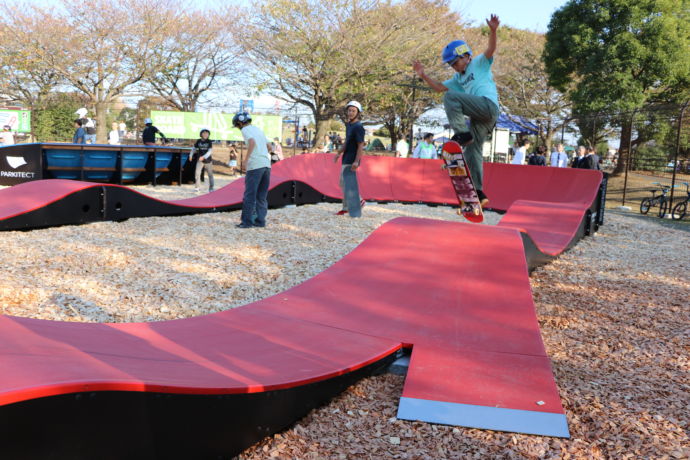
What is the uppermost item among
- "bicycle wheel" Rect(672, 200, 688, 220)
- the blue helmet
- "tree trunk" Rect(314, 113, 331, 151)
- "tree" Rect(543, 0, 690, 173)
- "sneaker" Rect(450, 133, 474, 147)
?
"tree" Rect(543, 0, 690, 173)

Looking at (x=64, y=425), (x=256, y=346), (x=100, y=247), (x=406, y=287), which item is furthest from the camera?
(x=100, y=247)

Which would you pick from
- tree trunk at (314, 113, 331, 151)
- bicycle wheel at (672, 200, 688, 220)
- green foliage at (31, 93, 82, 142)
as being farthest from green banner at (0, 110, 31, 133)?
bicycle wheel at (672, 200, 688, 220)

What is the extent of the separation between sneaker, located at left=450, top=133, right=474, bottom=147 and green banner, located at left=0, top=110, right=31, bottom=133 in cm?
2675

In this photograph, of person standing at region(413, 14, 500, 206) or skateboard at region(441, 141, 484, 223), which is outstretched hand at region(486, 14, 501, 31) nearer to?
person standing at region(413, 14, 500, 206)

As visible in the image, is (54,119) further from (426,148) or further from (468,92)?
(468,92)

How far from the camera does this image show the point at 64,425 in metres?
1.57

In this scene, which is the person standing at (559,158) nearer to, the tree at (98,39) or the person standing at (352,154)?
the person standing at (352,154)

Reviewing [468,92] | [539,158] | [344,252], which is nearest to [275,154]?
[539,158]

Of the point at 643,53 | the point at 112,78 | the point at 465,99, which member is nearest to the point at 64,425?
the point at 465,99

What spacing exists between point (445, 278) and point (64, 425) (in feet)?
9.36

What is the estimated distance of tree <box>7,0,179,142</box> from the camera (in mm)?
24766

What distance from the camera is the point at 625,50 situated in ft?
70.7

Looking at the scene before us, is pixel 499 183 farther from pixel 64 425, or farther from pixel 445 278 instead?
pixel 64 425

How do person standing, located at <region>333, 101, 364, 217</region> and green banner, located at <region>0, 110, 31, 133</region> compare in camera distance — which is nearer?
person standing, located at <region>333, 101, 364, 217</region>
